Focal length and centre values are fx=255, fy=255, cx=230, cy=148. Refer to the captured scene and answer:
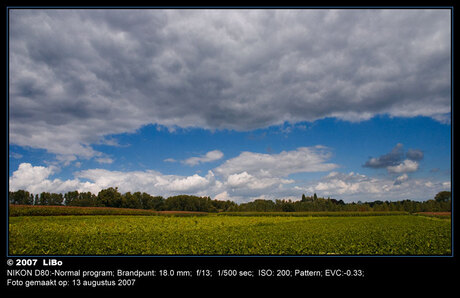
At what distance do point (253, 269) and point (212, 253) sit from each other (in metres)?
9.42

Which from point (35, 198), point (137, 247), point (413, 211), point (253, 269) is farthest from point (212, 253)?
point (413, 211)

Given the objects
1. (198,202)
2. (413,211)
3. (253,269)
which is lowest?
(413,211)

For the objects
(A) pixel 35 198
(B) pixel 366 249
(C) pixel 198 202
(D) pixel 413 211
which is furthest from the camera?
(D) pixel 413 211

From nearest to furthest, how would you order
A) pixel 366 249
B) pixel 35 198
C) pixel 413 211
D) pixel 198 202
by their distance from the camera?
pixel 366 249, pixel 35 198, pixel 198 202, pixel 413 211

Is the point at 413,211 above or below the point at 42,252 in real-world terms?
below

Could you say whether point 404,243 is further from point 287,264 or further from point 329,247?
point 287,264

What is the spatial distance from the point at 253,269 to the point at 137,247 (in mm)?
12879

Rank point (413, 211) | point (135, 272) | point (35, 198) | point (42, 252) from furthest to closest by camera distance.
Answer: point (413, 211) < point (35, 198) < point (42, 252) < point (135, 272)

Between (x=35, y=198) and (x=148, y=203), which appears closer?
(x=35, y=198)

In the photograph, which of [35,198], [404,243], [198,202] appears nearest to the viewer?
[404,243]

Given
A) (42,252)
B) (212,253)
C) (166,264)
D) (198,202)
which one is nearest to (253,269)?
(166,264)

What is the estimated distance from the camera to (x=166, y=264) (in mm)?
10789

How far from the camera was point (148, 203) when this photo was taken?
10012 cm

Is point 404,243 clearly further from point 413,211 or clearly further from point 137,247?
point 413,211
